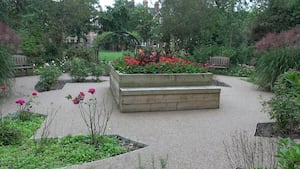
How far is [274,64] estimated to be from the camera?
24.3 ft

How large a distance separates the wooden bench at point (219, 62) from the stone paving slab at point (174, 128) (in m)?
5.14

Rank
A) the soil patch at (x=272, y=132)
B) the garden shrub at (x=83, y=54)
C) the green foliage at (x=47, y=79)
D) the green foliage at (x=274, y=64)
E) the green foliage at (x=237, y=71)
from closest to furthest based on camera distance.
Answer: the soil patch at (x=272, y=132) → the green foliage at (x=274, y=64) → the green foliage at (x=47, y=79) → the green foliage at (x=237, y=71) → the garden shrub at (x=83, y=54)

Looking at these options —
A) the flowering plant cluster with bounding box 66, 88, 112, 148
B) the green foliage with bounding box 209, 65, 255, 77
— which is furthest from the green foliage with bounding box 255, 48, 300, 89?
the flowering plant cluster with bounding box 66, 88, 112, 148

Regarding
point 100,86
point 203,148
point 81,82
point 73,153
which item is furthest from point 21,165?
point 81,82

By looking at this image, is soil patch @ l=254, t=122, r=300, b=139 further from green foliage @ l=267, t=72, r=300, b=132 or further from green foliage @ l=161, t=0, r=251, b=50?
green foliage @ l=161, t=0, r=251, b=50

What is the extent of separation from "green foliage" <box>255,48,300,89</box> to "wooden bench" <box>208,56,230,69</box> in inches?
160

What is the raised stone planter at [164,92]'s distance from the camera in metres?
5.41

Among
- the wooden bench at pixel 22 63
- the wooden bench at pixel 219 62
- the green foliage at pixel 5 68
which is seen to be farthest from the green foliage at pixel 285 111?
the wooden bench at pixel 22 63

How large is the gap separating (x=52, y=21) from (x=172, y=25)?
19.5 ft

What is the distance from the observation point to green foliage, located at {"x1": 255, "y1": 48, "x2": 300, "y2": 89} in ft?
23.7

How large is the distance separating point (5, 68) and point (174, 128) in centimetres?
396

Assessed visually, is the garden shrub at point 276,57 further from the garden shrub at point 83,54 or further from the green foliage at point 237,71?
the garden shrub at point 83,54

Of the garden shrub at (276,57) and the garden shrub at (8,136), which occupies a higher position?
the garden shrub at (276,57)

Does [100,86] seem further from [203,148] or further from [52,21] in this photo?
[52,21]
